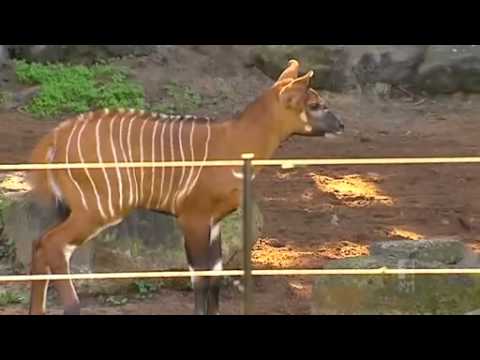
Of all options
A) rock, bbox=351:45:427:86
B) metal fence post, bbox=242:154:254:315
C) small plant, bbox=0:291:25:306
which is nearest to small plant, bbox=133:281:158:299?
small plant, bbox=0:291:25:306

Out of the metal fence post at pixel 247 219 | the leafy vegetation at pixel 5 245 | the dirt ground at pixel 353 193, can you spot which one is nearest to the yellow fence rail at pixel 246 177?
the metal fence post at pixel 247 219

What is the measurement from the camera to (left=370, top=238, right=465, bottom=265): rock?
6.31m

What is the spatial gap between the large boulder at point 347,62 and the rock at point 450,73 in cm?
12

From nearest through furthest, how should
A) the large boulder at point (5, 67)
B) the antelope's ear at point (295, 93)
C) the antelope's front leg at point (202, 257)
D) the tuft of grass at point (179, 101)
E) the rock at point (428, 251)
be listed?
the antelope's front leg at point (202, 257)
the antelope's ear at point (295, 93)
the rock at point (428, 251)
the tuft of grass at point (179, 101)
the large boulder at point (5, 67)

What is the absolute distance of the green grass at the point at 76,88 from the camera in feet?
35.5

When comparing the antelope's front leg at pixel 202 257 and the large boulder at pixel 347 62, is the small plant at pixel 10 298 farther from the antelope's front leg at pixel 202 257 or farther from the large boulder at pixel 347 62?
the large boulder at pixel 347 62

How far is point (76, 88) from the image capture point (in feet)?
36.3

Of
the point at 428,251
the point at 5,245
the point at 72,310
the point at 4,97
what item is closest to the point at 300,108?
the point at 428,251

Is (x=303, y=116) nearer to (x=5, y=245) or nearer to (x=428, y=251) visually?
(x=428, y=251)

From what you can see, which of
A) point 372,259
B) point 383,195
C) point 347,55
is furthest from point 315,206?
point 347,55

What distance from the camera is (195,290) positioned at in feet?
20.0

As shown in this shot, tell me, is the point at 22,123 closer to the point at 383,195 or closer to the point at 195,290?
the point at 383,195

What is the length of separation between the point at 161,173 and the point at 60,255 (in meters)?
0.67

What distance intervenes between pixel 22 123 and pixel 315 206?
10.0 feet
